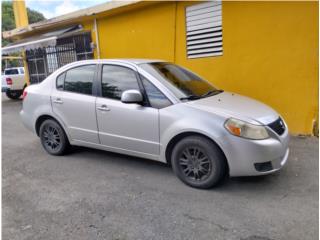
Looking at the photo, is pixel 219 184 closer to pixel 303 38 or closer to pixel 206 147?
pixel 206 147

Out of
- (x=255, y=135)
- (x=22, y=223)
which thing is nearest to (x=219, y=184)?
(x=255, y=135)

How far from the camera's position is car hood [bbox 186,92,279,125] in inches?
139

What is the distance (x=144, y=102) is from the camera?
395 centimetres

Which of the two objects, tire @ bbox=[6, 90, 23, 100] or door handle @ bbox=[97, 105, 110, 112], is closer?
door handle @ bbox=[97, 105, 110, 112]

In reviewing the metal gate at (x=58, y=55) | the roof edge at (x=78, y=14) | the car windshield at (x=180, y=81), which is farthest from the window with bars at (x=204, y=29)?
the metal gate at (x=58, y=55)

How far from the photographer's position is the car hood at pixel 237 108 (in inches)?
139

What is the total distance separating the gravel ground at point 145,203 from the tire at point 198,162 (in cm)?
14

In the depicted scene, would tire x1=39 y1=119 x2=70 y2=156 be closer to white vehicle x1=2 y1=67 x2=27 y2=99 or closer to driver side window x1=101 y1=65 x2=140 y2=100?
driver side window x1=101 y1=65 x2=140 y2=100

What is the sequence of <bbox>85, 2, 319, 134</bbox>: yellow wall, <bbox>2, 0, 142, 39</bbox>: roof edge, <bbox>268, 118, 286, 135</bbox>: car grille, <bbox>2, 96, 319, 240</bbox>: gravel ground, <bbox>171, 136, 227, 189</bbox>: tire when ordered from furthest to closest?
<bbox>2, 0, 142, 39</bbox>: roof edge → <bbox>85, 2, 319, 134</bbox>: yellow wall → <bbox>268, 118, 286, 135</bbox>: car grille → <bbox>171, 136, 227, 189</bbox>: tire → <bbox>2, 96, 319, 240</bbox>: gravel ground

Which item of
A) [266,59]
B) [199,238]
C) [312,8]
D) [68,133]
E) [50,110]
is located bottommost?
[199,238]

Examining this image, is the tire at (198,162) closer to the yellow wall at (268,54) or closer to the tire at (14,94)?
the yellow wall at (268,54)

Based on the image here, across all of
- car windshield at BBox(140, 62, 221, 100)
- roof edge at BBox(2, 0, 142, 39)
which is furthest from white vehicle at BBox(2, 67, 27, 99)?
car windshield at BBox(140, 62, 221, 100)

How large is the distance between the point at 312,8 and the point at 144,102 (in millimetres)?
3821

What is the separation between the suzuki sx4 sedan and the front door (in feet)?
Answer: 0.04
